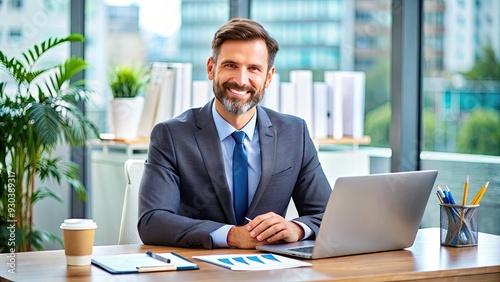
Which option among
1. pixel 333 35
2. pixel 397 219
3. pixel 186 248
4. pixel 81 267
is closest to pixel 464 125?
pixel 333 35

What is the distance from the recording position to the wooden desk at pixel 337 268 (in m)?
1.80

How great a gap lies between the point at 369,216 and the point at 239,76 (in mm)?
701

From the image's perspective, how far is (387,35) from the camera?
425 cm

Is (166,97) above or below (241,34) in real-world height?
below

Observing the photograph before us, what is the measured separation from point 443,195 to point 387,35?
205 centimetres

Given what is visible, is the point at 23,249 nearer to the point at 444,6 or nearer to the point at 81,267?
the point at 81,267

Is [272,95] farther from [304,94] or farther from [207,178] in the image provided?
[207,178]

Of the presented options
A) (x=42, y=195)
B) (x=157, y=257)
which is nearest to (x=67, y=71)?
(x=42, y=195)

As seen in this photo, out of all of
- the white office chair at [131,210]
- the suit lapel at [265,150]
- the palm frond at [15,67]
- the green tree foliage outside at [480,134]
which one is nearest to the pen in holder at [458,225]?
the suit lapel at [265,150]

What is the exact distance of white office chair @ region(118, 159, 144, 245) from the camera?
255 centimetres

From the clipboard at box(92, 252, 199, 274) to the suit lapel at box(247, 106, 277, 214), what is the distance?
1.81ft

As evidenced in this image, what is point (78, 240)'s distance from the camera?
1.90 meters

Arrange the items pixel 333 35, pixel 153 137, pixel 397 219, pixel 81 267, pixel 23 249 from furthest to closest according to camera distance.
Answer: pixel 333 35, pixel 23 249, pixel 153 137, pixel 397 219, pixel 81 267

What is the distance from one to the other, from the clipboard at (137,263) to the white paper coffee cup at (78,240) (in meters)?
0.04
